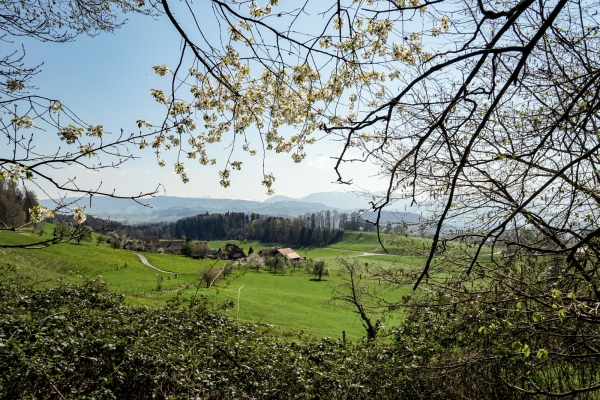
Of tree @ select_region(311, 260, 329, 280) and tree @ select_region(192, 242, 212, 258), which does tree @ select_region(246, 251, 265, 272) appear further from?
tree @ select_region(192, 242, 212, 258)

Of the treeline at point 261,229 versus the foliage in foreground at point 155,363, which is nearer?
the foliage in foreground at point 155,363

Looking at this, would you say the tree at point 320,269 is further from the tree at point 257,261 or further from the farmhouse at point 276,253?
the farmhouse at point 276,253

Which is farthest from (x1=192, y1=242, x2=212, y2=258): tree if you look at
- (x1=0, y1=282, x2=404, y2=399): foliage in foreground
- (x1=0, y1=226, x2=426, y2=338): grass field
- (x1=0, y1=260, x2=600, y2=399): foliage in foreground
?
(x1=0, y1=260, x2=600, y2=399): foliage in foreground

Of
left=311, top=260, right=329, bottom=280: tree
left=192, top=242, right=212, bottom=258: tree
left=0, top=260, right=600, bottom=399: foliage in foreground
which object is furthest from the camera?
left=192, top=242, right=212, bottom=258: tree

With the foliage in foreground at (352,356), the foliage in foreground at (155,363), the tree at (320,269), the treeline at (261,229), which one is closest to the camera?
the foliage in foreground at (352,356)

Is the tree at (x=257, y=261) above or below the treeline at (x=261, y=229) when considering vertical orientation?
below

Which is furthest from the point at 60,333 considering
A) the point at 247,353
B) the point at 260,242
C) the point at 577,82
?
the point at 260,242

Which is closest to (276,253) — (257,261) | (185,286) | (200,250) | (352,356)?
(257,261)

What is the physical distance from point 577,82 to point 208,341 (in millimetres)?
7223

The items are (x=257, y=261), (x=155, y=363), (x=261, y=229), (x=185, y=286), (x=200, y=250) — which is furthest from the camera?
(x=261, y=229)

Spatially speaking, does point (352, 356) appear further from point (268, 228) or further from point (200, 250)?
point (268, 228)

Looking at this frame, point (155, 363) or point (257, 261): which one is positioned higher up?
point (155, 363)

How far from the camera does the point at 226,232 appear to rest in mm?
155875

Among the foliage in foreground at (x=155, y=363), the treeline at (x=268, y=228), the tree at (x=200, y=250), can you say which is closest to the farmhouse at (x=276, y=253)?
the tree at (x=200, y=250)
